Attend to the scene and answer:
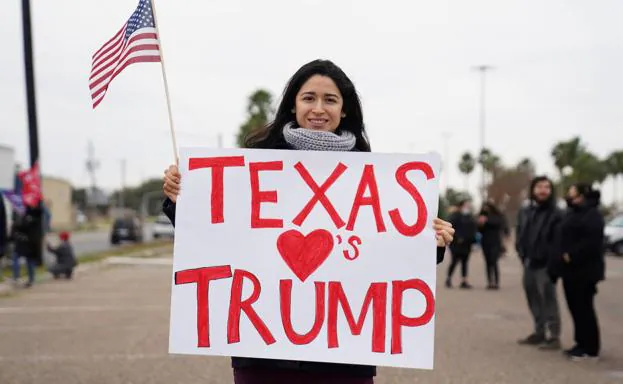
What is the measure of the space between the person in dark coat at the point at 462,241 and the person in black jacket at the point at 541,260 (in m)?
5.80

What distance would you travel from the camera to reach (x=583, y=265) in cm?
701

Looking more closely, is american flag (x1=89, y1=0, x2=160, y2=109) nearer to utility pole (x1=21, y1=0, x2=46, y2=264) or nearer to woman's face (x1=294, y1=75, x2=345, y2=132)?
woman's face (x1=294, y1=75, x2=345, y2=132)

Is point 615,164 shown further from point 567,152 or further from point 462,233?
point 462,233

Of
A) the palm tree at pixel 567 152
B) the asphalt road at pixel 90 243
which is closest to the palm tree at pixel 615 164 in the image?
the palm tree at pixel 567 152

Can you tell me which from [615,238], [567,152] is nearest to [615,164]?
[567,152]

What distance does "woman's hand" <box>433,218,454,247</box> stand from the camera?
2602 millimetres

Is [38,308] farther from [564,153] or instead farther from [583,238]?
[564,153]

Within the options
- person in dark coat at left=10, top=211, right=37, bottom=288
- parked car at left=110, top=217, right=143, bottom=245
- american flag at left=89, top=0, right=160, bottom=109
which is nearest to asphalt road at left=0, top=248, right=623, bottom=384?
person in dark coat at left=10, top=211, right=37, bottom=288

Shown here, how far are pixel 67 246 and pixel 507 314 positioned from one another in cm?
919

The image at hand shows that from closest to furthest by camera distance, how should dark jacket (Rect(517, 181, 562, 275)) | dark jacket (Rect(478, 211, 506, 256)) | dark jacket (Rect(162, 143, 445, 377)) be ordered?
dark jacket (Rect(162, 143, 445, 377)) → dark jacket (Rect(517, 181, 562, 275)) → dark jacket (Rect(478, 211, 506, 256))

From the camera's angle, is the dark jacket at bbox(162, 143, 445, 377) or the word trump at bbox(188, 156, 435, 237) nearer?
the dark jacket at bbox(162, 143, 445, 377)

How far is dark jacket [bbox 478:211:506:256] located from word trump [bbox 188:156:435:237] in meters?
11.4

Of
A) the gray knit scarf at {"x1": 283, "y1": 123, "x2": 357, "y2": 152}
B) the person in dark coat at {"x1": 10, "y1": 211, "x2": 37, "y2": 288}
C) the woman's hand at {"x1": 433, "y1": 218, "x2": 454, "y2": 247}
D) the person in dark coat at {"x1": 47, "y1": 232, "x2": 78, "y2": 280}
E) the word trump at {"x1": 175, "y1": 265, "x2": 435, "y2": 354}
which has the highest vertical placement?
the gray knit scarf at {"x1": 283, "y1": 123, "x2": 357, "y2": 152}

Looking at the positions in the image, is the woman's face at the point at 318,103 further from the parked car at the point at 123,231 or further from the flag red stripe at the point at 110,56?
the parked car at the point at 123,231
